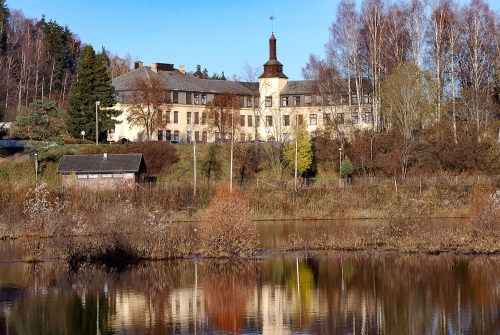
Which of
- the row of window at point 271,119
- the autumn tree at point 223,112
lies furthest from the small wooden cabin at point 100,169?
the autumn tree at point 223,112

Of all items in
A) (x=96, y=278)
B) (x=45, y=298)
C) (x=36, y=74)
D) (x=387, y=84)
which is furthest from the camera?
(x=36, y=74)

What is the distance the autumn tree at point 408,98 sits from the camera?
6319 cm

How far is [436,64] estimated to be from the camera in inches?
2648

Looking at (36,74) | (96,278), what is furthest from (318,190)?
(36,74)

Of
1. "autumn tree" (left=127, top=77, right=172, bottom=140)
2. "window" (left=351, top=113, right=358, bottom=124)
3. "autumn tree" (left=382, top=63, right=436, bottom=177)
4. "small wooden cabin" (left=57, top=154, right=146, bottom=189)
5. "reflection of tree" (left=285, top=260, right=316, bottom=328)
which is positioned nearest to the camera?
"reflection of tree" (left=285, top=260, right=316, bottom=328)

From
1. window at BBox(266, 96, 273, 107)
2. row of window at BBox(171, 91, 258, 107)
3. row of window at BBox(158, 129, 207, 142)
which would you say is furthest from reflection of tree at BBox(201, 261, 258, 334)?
window at BBox(266, 96, 273, 107)

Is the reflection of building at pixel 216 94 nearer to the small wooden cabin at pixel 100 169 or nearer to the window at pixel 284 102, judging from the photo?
the window at pixel 284 102

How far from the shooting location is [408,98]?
6406 cm

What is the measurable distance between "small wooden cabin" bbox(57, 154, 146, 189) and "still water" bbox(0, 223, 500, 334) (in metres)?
25.4

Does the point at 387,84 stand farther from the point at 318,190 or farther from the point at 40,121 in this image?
the point at 40,121

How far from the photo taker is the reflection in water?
903 inches

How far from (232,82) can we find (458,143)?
117 feet

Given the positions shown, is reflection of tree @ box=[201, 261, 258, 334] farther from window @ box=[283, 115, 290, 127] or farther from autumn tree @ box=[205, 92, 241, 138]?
autumn tree @ box=[205, 92, 241, 138]

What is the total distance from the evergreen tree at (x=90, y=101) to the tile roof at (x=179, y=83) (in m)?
10.9
